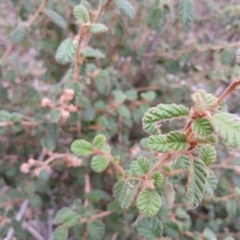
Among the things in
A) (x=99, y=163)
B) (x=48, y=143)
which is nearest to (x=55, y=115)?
(x=48, y=143)

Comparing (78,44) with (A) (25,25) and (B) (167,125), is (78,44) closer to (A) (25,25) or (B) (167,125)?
(A) (25,25)

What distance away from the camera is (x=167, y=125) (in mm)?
1282

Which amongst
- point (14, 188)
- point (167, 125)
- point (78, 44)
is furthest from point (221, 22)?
point (14, 188)

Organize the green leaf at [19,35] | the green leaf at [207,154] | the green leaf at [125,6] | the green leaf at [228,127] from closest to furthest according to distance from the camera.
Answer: the green leaf at [228,127] → the green leaf at [207,154] → the green leaf at [125,6] → the green leaf at [19,35]

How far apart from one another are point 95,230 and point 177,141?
0.40m

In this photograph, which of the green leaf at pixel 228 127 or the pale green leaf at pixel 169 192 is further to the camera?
the pale green leaf at pixel 169 192

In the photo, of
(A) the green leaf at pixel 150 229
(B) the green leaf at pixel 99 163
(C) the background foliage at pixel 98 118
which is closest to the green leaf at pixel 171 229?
(C) the background foliage at pixel 98 118

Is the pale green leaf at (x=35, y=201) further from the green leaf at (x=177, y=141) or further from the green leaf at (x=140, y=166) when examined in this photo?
the green leaf at (x=177, y=141)

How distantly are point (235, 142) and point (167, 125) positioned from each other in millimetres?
807

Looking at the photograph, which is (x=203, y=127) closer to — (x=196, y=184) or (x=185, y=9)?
(x=196, y=184)

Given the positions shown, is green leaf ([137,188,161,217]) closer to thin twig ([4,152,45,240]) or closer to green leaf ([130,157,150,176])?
green leaf ([130,157,150,176])

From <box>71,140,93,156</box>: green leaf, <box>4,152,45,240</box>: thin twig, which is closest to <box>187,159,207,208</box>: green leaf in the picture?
<box>71,140,93,156</box>: green leaf

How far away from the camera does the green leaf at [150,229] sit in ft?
2.43

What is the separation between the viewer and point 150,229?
2.44ft
